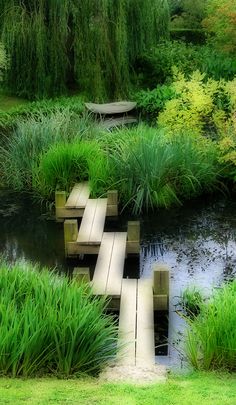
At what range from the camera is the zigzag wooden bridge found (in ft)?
19.1

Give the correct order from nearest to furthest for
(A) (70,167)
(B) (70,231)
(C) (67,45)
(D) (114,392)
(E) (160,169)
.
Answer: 1. (D) (114,392)
2. (B) (70,231)
3. (E) (160,169)
4. (A) (70,167)
5. (C) (67,45)

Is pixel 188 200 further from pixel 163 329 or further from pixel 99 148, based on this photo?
pixel 163 329

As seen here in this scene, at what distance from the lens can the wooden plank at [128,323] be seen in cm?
545

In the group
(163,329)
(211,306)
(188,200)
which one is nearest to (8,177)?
(188,200)

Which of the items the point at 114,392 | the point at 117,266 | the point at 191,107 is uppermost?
Result: the point at 191,107

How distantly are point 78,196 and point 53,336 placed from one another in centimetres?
566

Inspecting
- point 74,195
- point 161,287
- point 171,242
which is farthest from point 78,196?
point 161,287

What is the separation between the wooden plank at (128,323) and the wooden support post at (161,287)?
0.24m

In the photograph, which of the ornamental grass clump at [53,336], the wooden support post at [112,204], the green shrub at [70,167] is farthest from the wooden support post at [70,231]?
the ornamental grass clump at [53,336]

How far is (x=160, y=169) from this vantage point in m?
10.4

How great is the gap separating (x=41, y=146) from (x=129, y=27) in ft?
26.6

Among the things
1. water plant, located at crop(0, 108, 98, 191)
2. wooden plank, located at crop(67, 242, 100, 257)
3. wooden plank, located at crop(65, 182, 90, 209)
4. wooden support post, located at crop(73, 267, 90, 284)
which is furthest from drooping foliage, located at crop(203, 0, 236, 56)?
wooden support post, located at crop(73, 267, 90, 284)

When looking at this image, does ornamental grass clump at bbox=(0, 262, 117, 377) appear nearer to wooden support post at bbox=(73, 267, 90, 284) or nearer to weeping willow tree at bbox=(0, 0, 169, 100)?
wooden support post at bbox=(73, 267, 90, 284)

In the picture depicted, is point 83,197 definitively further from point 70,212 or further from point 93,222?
point 93,222
